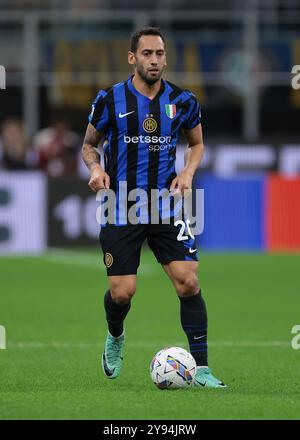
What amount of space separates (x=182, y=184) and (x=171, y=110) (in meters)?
0.51

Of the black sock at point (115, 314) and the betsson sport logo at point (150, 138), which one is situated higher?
the betsson sport logo at point (150, 138)

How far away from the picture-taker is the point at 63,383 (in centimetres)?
817

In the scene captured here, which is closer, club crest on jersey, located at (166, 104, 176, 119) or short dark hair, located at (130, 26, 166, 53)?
short dark hair, located at (130, 26, 166, 53)

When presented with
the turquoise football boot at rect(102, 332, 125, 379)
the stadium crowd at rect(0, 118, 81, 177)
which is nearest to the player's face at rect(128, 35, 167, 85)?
the turquoise football boot at rect(102, 332, 125, 379)

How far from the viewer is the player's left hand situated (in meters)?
8.01

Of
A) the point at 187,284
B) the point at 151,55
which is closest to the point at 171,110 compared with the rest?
the point at 151,55

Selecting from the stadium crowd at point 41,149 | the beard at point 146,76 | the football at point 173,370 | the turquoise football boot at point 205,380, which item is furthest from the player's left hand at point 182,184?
the stadium crowd at point 41,149

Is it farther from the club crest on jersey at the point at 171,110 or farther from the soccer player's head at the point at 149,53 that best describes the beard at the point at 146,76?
the club crest on jersey at the point at 171,110

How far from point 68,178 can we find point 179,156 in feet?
5.68

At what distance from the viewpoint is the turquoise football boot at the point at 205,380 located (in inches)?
313

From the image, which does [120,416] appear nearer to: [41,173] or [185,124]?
[185,124]

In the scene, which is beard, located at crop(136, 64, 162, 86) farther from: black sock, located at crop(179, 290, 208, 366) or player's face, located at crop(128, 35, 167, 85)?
black sock, located at crop(179, 290, 208, 366)

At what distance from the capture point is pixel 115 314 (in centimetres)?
833

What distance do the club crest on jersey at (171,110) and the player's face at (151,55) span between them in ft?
0.70
